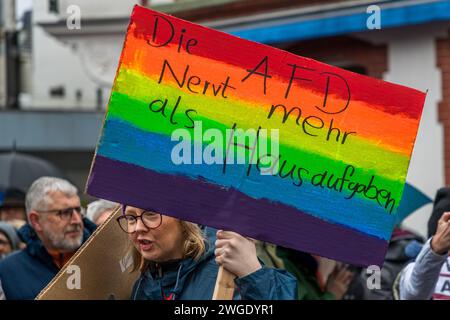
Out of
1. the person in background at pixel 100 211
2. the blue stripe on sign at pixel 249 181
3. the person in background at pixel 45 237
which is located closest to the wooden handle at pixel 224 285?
the blue stripe on sign at pixel 249 181

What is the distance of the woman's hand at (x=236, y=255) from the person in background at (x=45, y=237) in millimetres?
2232

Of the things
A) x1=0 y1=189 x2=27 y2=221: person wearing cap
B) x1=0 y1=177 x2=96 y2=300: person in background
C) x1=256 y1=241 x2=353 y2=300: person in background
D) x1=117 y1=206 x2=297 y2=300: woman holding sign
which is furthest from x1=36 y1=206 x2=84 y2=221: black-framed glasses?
x1=0 y1=189 x2=27 y2=221: person wearing cap

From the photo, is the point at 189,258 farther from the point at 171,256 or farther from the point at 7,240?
the point at 7,240

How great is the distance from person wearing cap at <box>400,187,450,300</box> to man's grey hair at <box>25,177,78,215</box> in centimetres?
169

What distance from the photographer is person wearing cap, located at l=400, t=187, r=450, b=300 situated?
533cm

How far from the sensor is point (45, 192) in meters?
6.54

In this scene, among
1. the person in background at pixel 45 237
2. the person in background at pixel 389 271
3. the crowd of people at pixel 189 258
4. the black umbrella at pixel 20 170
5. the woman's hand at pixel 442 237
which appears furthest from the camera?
the black umbrella at pixel 20 170

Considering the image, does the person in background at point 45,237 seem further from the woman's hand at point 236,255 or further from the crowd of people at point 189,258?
the woman's hand at point 236,255

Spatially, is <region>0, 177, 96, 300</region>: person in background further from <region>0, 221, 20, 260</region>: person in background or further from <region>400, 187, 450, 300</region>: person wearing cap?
<region>400, 187, 450, 300</region>: person wearing cap

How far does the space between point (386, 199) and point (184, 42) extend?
846mm

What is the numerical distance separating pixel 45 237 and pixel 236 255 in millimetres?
2525

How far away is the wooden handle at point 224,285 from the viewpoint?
13.5 ft

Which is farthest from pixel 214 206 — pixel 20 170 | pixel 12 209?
pixel 20 170
